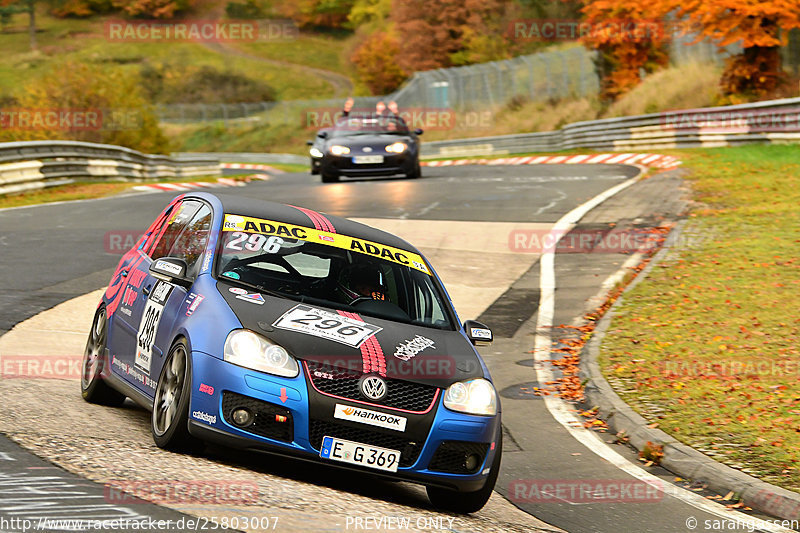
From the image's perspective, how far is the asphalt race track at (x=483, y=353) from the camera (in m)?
5.97

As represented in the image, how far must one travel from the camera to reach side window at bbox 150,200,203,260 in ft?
26.9

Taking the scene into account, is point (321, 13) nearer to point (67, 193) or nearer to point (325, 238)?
point (67, 193)

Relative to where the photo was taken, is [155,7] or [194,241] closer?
[194,241]

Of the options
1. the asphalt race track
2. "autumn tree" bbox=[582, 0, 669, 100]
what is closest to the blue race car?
the asphalt race track

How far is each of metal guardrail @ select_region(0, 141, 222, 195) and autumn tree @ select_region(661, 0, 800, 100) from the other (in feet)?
55.7

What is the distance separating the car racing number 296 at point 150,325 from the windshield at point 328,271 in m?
0.47

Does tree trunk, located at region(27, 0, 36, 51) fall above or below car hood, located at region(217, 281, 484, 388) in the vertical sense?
above

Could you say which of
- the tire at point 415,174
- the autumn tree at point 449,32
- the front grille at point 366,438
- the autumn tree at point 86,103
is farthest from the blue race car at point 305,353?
the autumn tree at point 449,32

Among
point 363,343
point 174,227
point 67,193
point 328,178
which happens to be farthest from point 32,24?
point 363,343

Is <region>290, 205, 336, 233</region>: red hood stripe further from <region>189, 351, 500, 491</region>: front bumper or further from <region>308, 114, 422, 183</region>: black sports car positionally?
<region>308, 114, 422, 183</region>: black sports car

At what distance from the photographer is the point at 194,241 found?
7832 millimetres

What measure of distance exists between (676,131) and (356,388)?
30.7m

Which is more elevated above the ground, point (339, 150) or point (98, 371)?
point (339, 150)

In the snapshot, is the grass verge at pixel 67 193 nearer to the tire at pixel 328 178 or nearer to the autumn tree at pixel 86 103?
the tire at pixel 328 178
